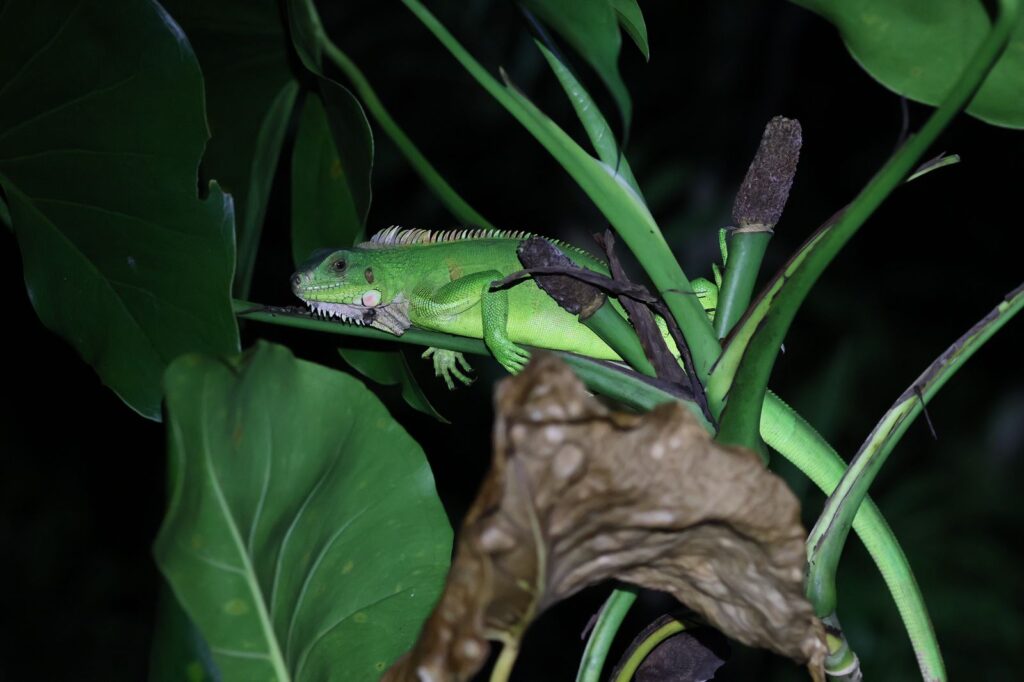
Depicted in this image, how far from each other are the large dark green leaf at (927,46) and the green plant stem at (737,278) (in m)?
0.34

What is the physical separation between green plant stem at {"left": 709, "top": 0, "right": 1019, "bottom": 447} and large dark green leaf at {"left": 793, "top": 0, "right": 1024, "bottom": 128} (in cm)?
31

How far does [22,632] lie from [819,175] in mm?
4289

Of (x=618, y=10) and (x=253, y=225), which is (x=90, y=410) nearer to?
(x=253, y=225)

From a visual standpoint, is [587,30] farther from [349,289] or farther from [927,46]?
[349,289]

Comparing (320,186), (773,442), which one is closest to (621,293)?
(773,442)

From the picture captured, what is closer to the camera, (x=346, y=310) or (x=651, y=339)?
(x=651, y=339)

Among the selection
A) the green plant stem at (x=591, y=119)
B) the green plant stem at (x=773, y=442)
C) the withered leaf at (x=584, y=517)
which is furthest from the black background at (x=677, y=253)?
the withered leaf at (x=584, y=517)

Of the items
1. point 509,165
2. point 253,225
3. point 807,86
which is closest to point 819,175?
point 807,86

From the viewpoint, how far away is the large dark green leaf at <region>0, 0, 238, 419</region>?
1.49 meters

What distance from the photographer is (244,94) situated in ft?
6.61

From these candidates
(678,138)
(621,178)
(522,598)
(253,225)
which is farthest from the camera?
(678,138)

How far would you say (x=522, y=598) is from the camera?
910 mm

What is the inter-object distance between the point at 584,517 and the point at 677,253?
358cm

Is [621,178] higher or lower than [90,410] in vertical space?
higher
